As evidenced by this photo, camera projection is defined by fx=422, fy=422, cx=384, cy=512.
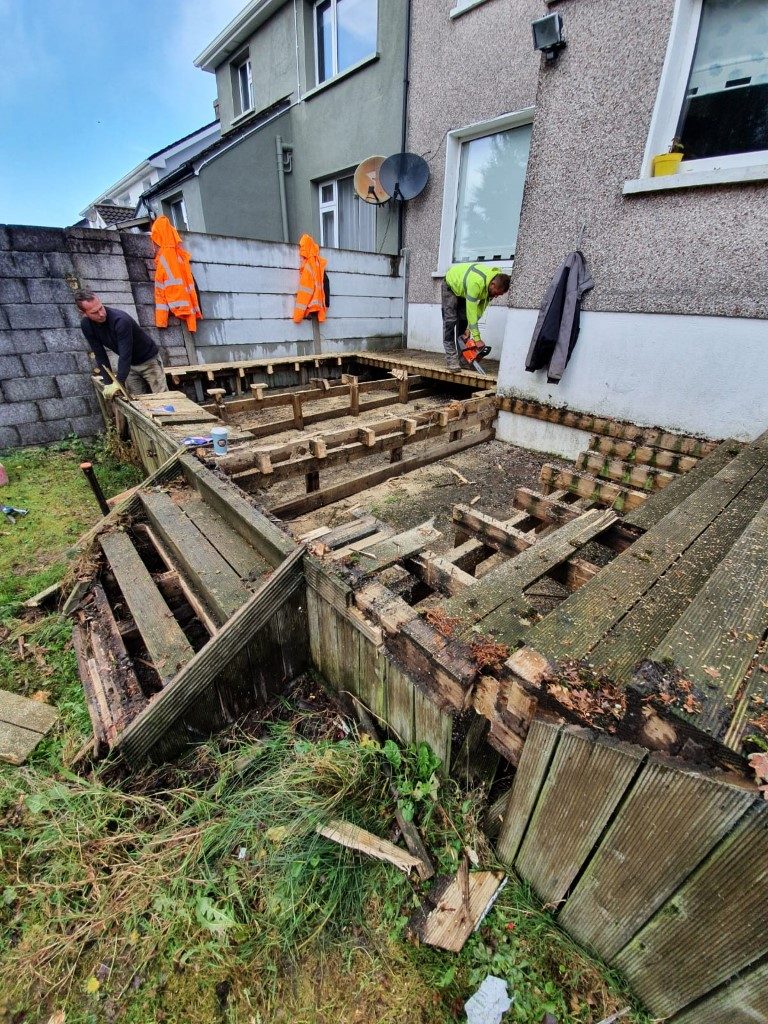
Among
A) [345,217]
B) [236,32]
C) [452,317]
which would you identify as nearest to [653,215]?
[452,317]

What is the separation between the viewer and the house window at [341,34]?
7781 millimetres

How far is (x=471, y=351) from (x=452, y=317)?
64 centimetres

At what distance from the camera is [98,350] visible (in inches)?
199

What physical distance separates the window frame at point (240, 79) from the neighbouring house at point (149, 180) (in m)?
2.34

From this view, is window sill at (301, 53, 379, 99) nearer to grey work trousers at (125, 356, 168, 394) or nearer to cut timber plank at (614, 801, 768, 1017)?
grey work trousers at (125, 356, 168, 394)

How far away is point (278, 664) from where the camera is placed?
231 centimetres

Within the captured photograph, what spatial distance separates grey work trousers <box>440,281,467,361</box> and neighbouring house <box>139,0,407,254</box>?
286 centimetres

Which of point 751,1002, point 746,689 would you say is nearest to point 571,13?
point 746,689

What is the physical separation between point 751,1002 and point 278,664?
2010mm

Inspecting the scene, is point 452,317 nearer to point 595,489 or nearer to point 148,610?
point 595,489

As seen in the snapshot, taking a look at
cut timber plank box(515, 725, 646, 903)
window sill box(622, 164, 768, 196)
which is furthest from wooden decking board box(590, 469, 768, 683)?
window sill box(622, 164, 768, 196)

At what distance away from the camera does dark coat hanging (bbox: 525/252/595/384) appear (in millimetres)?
4043

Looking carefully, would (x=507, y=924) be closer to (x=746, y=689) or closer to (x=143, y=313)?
(x=746, y=689)

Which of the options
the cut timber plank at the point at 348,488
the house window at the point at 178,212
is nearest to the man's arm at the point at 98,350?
the cut timber plank at the point at 348,488
